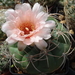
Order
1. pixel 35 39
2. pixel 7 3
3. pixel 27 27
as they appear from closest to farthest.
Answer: pixel 35 39, pixel 27 27, pixel 7 3

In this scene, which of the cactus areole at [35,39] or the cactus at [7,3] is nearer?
the cactus areole at [35,39]

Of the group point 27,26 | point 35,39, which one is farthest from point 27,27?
point 35,39

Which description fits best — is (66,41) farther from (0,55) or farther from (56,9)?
(56,9)

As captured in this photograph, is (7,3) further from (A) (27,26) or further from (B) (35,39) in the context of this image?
(B) (35,39)

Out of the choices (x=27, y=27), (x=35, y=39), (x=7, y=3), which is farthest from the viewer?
(x=7, y=3)

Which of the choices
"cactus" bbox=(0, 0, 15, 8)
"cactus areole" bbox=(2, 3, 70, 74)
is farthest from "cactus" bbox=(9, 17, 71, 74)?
"cactus" bbox=(0, 0, 15, 8)

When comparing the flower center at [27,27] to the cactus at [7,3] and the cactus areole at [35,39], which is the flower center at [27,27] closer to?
the cactus areole at [35,39]

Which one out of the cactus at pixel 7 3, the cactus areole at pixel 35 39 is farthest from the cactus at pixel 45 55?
the cactus at pixel 7 3

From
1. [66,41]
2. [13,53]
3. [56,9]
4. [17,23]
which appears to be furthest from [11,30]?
[56,9]
